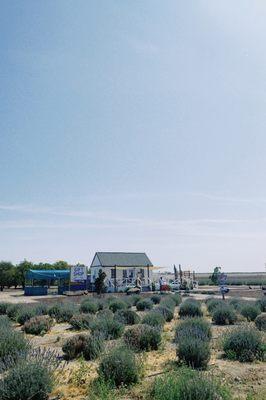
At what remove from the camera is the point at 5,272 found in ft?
218

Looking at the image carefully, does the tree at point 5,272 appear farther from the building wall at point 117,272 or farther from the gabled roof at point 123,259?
the gabled roof at point 123,259

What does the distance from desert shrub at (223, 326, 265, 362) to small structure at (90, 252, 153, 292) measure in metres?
37.7

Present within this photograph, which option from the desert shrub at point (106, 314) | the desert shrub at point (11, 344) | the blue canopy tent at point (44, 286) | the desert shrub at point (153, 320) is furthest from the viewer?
the blue canopy tent at point (44, 286)

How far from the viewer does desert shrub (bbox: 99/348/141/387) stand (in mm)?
7301

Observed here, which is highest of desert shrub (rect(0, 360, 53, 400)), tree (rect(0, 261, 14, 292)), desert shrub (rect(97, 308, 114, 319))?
tree (rect(0, 261, 14, 292))

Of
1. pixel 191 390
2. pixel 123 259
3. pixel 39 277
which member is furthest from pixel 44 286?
pixel 191 390

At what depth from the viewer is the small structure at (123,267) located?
162 ft

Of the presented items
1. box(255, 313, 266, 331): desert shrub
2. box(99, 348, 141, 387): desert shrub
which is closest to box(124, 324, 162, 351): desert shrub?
box(99, 348, 141, 387): desert shrub

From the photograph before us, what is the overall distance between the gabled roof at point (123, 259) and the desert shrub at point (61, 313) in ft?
101

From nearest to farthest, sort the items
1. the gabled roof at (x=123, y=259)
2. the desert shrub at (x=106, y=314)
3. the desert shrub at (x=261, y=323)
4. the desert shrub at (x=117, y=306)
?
1. the desert shrub at (x=261, y=323)
2. the desert shrub at (x=106, y=314)
3. the desert shrub at (x=117, y=306)
4. the gabled roof at (x=123, y=259)

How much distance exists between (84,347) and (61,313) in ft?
28.8

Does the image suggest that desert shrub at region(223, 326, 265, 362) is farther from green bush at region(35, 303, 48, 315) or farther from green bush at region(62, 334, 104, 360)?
green bush at region(35, 303, 48, 315)

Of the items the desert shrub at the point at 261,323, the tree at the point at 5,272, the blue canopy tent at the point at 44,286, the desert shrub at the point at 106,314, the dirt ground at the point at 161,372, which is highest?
the tree at the point at 5,272

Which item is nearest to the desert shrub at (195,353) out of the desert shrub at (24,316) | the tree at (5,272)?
the desert shrub at (24,316)
